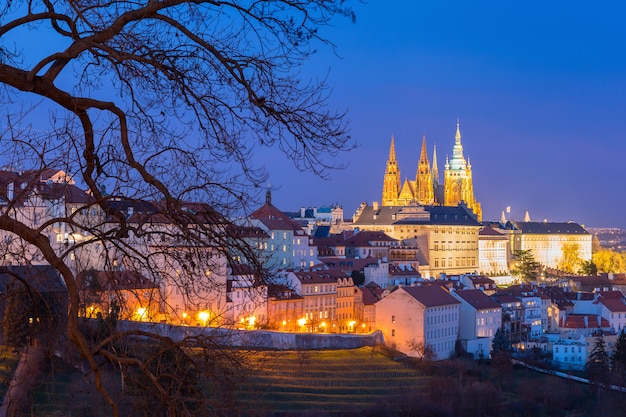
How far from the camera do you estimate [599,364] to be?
1227 inches

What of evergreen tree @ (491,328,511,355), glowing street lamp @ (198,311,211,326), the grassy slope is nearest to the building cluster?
glowing street lamp @ (198,311,211,326)

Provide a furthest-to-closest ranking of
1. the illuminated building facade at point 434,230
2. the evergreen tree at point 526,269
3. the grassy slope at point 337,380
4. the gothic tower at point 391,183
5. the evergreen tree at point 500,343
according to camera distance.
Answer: the gothic tower at point 391,183 < the illuminated building facade at point 434,230 < the evergreen tree at point 526,269 < the evergreen tree at point 500,343 < the grassy slope at point 337,380

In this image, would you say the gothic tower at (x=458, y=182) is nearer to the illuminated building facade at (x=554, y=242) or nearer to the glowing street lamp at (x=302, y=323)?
the illuminated building facade at (x=554, y=242)

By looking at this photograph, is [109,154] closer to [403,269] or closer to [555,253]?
[403,269]

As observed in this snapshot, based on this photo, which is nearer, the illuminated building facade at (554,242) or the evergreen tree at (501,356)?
the evergreen tree at (501,356)

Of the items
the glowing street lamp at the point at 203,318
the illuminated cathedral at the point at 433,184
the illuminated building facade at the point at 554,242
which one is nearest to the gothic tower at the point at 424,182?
the illuminated cathedral at the point at 433,184

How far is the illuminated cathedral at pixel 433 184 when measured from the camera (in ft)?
250

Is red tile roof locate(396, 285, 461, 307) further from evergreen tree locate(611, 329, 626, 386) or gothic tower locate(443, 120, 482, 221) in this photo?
gothic tower locate(443, 120, 482, 221)

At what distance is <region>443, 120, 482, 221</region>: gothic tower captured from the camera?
277 ft

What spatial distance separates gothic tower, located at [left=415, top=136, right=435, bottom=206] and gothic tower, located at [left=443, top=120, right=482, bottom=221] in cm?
290

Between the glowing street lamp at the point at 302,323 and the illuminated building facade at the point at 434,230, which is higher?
the illuminated building facade at the point at 434,230

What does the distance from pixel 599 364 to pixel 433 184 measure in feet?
175

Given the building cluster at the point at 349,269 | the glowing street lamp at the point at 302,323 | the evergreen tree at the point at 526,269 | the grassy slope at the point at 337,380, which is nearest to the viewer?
the building cluster at the point at 349,269

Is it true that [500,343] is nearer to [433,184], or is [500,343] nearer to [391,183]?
[391,183]
